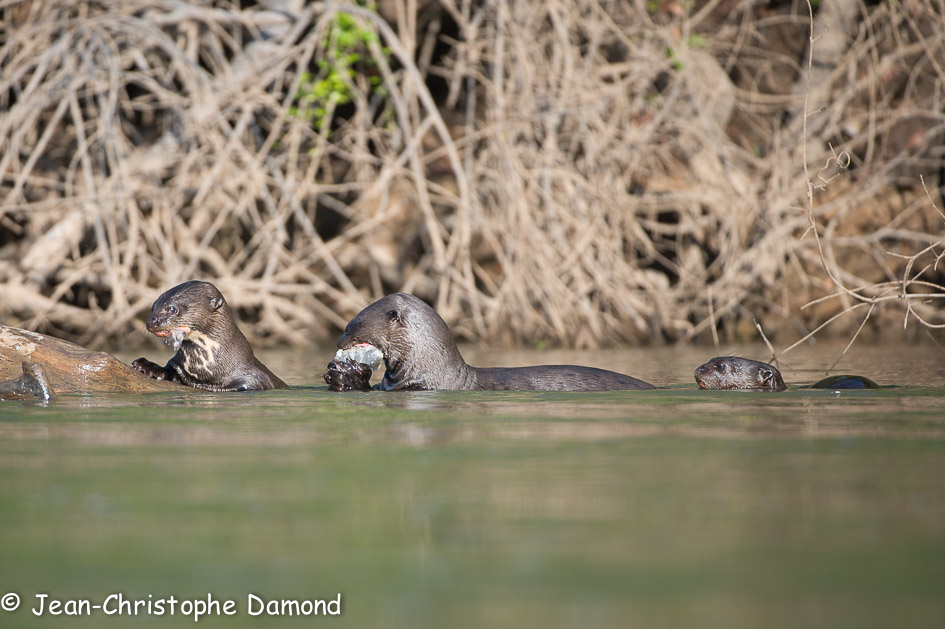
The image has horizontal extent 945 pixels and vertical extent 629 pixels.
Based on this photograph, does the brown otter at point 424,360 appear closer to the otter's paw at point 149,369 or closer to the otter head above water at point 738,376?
the otter head above water at point 738,376

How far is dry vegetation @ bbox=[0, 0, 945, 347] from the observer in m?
9.55

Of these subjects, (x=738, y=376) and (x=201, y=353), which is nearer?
(x=201, y=353)

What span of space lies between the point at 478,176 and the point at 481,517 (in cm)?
794

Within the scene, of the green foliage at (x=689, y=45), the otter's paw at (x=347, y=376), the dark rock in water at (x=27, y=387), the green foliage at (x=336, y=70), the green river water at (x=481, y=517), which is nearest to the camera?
the green river water at (x=481, y=517)

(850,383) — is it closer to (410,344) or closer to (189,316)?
(410,344)

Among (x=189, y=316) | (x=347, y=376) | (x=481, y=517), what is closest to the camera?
(x=481, y=517)

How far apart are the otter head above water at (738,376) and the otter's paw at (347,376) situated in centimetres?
154

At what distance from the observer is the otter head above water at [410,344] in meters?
5.43

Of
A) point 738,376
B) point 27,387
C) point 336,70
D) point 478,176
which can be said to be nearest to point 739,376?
point 738,376

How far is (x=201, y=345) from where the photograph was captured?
5469 mm

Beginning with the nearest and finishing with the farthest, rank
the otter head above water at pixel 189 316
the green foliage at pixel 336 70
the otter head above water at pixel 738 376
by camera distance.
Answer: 1. the otter head above water at pixel 189 316
2. the otter head above water at pixel 738 376
3. the green foliage at pixel 336 70

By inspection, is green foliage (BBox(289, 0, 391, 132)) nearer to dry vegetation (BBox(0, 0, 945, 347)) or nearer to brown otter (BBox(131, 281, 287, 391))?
dry vegetation (BBox(0, 0, 945, 347))

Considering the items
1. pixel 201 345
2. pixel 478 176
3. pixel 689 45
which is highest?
pixel 689 45

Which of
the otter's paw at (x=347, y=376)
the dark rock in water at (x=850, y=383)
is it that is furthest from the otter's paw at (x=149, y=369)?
the dark rock in water at (x=850, y=383)
